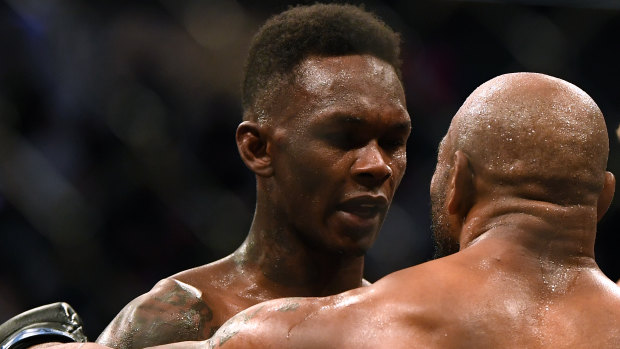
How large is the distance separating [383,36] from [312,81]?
0.29 meters

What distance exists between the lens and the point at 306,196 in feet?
7.38

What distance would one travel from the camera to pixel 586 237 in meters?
1.62

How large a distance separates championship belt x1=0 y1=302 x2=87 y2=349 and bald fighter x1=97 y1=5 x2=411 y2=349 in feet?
0.31

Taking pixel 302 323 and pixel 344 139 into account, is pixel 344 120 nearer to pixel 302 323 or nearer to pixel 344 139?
pixel 344 139

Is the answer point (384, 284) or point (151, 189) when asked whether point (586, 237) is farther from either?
point (151, 189)

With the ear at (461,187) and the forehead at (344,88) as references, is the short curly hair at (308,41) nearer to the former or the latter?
the forehead at (344,88)

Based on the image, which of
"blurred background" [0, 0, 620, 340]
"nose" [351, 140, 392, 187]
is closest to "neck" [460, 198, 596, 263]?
"nose" [351, 140, 392, 187]

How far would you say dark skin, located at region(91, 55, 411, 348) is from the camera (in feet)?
7.15

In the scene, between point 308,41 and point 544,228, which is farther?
point 308,41

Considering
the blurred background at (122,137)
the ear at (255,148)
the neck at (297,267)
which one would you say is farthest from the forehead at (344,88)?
the blurred background at (122,137)

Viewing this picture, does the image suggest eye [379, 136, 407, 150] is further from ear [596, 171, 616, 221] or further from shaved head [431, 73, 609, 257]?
ear [596, 171, 616, 221]

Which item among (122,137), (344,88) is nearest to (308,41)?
(344,88)

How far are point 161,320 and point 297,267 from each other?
0.40 m

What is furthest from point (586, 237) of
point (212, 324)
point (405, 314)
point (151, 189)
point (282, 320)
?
point (151, 189)
